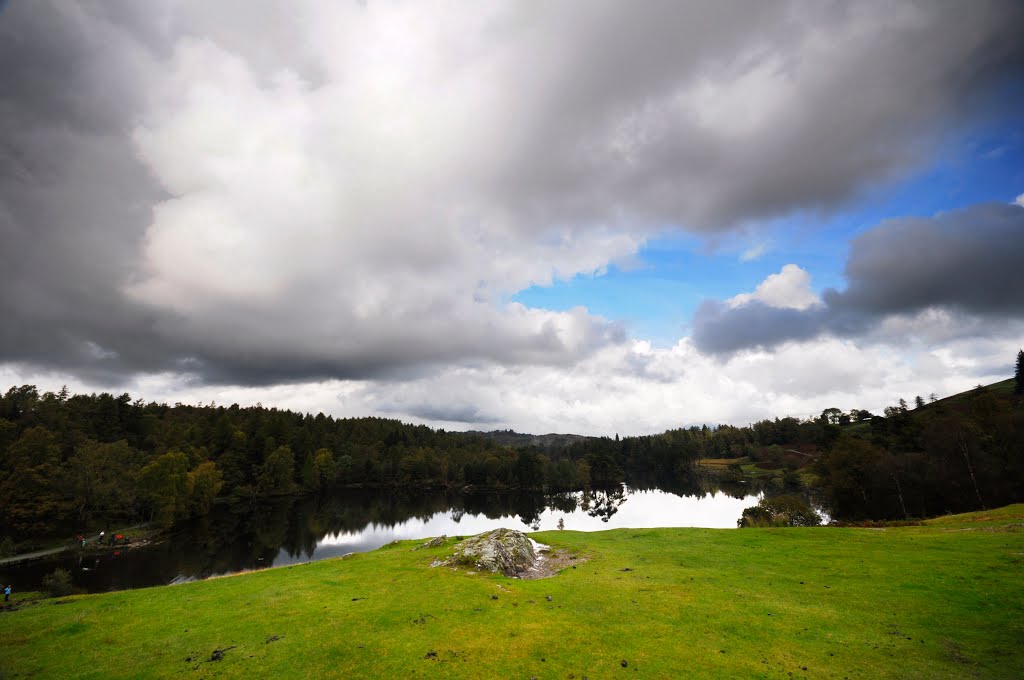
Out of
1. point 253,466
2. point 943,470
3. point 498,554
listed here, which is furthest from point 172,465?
point 943,470

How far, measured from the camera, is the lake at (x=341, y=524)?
51.8 metres

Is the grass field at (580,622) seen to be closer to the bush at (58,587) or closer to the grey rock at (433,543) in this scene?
the grey rock at (433,543)

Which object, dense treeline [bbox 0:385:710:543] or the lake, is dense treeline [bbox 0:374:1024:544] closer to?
dense treeline [bbox 0:385:710:543]

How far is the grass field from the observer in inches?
488

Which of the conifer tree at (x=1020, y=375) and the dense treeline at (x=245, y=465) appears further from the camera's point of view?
the conifer tree at (x=1020, y=375)

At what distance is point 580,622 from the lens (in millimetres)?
15508

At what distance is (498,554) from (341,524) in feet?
258

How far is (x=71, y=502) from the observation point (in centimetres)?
6700

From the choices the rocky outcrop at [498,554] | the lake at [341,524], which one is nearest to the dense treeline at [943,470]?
the lake at [341,524]

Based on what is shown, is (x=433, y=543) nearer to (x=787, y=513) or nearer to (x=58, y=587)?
(x=58, y=587)

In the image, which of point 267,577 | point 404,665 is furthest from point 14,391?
point 404,665

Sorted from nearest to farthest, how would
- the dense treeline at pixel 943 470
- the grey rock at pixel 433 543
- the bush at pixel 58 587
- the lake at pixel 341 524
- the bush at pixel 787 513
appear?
the grey rock at pixel 433 543 → the bush at pixel 58 587 → the bush at pixel 787 513 → the lake at pixel 341 524 → the dense treeline at pixel 943 470

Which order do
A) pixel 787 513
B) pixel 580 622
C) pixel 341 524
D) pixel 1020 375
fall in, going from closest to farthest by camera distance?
pixel 580 622
pixel 787 513
pixel 341 524
pixel 1020 375

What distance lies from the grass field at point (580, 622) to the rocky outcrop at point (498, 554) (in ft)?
4.47
